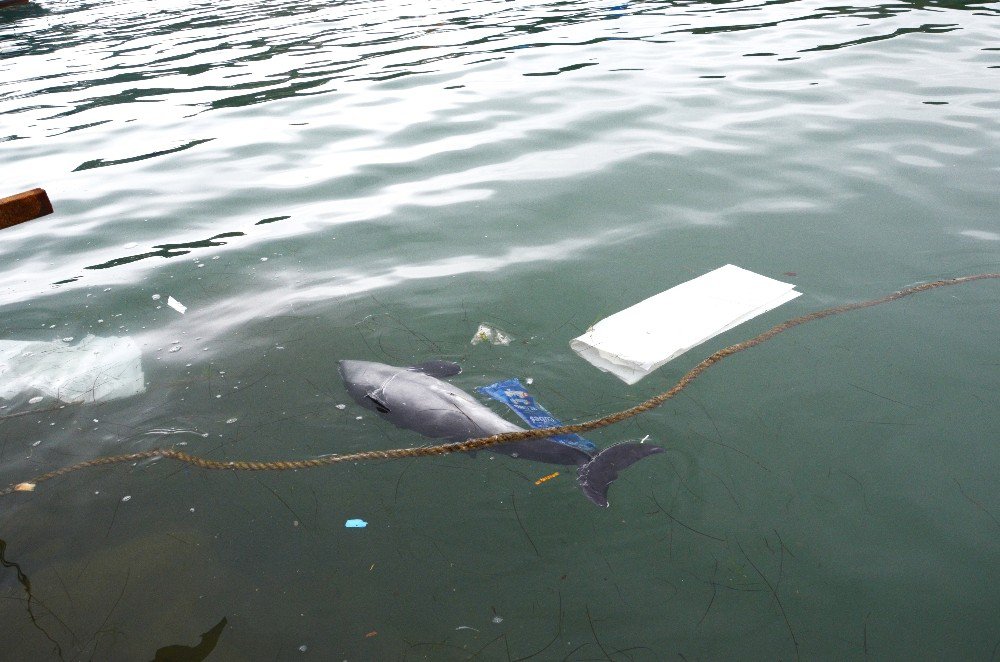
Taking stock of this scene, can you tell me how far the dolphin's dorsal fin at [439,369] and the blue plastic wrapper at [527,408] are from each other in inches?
9.1

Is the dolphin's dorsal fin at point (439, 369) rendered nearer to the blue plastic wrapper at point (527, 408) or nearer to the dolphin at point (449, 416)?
the dolphin at point (449, 416)

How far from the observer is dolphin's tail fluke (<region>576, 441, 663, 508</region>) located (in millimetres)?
3613

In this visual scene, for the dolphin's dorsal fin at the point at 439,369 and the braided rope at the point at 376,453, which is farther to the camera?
the dolphin's dorsal fin at the point at 439,369

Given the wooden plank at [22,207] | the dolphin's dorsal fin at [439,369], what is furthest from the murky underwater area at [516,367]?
the wooden plank at [22,207]

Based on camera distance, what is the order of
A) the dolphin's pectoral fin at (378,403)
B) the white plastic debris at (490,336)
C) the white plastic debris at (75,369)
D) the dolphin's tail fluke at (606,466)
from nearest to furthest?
the dolphin's tail fluke at (606,466) → the dolphin's pectoral fin at (378,403) → the white plastic debris at (75,369) → the white plastic debris at (490,336)

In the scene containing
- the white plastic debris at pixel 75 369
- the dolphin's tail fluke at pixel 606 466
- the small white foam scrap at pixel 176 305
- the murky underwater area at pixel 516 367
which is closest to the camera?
the murky underwater area at pixel 516 367

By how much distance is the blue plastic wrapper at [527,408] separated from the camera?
13.0 ft

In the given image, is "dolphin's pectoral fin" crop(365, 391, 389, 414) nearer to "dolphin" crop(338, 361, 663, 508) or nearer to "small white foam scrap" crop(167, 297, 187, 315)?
"dolphin" crop(338, 361, 663, 508)

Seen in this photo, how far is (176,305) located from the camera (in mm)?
5719

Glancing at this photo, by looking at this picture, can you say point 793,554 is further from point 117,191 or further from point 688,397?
point 117,191

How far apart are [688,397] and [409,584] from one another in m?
1.90

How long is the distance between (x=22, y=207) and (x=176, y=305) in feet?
5.92

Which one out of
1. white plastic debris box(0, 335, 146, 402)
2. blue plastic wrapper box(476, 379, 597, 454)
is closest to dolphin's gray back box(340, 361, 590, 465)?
blue plastic wrapper box(476, 379, 597, 454)

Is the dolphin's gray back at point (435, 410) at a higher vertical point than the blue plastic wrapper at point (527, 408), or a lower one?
higher
